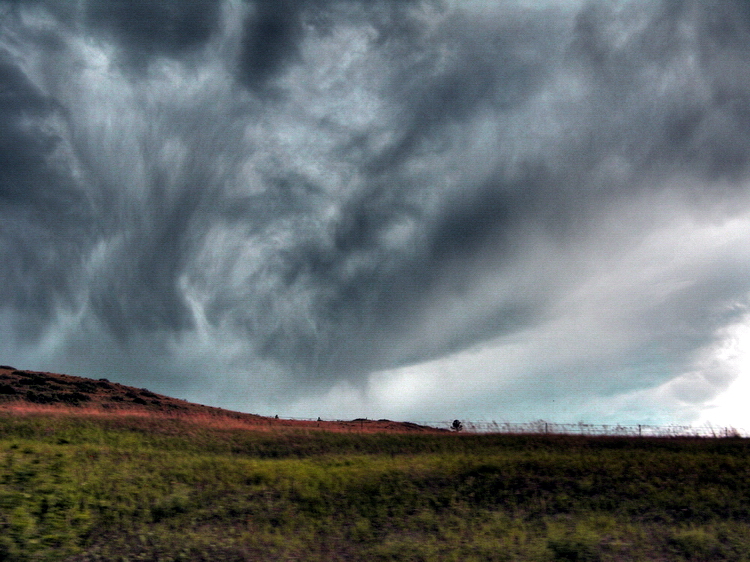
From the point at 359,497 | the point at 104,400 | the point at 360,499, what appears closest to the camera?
the point at 360,499

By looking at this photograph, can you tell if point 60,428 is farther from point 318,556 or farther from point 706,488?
point 706,488

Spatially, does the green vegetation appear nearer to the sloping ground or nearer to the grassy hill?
the grassy hill

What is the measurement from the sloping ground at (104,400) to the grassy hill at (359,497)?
9774 millimetres

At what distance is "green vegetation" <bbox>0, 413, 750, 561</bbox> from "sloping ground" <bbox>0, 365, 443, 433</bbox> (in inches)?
455

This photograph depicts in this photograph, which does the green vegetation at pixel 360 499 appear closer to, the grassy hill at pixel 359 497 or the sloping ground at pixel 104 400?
the grassy hill at pixel 359 497

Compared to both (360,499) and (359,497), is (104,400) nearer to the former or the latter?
(359,497)

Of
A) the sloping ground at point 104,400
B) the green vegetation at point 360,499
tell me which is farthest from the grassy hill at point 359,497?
the sloping ground at point 104,400

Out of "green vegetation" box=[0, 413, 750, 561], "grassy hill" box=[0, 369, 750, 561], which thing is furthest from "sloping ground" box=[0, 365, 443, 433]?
"green vegetation" box=[0, 413, 750, 561]

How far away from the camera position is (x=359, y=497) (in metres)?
19.3

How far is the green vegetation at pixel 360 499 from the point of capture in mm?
13117

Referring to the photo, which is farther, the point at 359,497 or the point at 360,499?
the point at 359,497

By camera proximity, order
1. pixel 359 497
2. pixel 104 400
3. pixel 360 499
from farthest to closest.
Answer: pixel 104 400
pixel 359 497
pixel 360 499

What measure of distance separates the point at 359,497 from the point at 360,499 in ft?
0.68

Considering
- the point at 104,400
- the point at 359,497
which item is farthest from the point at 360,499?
the point at 104,400
